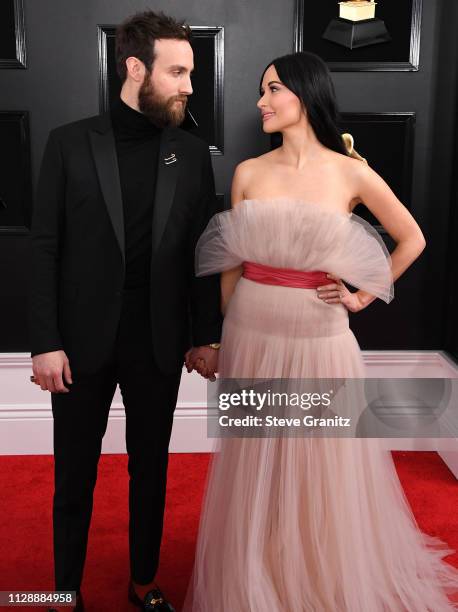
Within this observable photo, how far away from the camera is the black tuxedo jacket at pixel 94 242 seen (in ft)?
7.96

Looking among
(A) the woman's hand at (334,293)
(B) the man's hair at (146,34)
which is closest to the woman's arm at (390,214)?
(A) the woman's hand at (334,293)

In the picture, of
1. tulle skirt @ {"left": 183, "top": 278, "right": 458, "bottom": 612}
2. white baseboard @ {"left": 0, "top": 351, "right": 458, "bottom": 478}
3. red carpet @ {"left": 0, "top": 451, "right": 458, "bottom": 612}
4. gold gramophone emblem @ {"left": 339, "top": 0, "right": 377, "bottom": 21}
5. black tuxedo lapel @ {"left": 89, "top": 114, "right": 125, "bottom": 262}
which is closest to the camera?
black tuxedo lapel @ {"left": 89, "top": 114, "right": 125, "bottom": 262}

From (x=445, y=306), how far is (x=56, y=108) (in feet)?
8.18

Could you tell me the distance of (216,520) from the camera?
272 centimetres

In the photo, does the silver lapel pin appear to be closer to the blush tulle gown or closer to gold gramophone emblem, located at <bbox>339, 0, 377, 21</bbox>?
the blush tulle gown

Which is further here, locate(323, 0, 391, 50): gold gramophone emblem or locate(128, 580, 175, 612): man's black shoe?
locate(323, 0, 391, 50): gold gramophone emblem

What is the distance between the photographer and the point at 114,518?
3.59 m

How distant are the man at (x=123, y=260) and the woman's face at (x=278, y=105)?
10.7 inches

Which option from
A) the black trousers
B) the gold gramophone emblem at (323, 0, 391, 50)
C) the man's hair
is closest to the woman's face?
the man's hair

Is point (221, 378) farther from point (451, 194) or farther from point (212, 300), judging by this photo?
point (451, 194)

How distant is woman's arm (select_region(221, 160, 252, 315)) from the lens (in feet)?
8.63

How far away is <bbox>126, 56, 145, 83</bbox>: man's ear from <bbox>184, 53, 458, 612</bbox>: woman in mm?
426

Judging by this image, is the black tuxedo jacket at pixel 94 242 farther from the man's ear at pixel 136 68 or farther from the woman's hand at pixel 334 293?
the woman's hand at pixel 334 293

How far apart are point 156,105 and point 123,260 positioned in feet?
1.78
